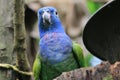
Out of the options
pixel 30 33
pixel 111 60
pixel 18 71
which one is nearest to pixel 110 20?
pixel 111 60

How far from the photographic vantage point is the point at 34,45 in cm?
594

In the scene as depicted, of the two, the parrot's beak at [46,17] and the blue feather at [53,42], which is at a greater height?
the parrot's beak at [46,17]

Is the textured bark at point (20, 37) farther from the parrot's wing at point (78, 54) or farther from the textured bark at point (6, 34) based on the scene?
the parrot's wing at point (78, 54)

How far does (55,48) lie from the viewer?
5066 mm

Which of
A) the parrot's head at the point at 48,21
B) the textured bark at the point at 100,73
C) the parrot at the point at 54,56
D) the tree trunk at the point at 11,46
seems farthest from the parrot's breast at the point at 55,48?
the textured bark at the point at 100,73

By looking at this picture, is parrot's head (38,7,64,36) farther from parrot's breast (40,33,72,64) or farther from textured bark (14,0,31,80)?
textured bark (14,0,31,80)

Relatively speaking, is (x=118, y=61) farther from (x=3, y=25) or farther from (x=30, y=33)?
(x=30, y=33)

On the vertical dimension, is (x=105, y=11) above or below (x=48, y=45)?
above

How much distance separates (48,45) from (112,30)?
1717 millimetres

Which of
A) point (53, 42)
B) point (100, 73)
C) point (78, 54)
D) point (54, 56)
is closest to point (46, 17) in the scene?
point (53, 42)

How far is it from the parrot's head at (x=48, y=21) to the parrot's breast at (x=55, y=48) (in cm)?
17

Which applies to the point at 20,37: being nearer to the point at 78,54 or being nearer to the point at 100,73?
the point at 100,73

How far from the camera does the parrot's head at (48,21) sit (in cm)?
515

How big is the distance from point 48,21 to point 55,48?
0.34 metres
